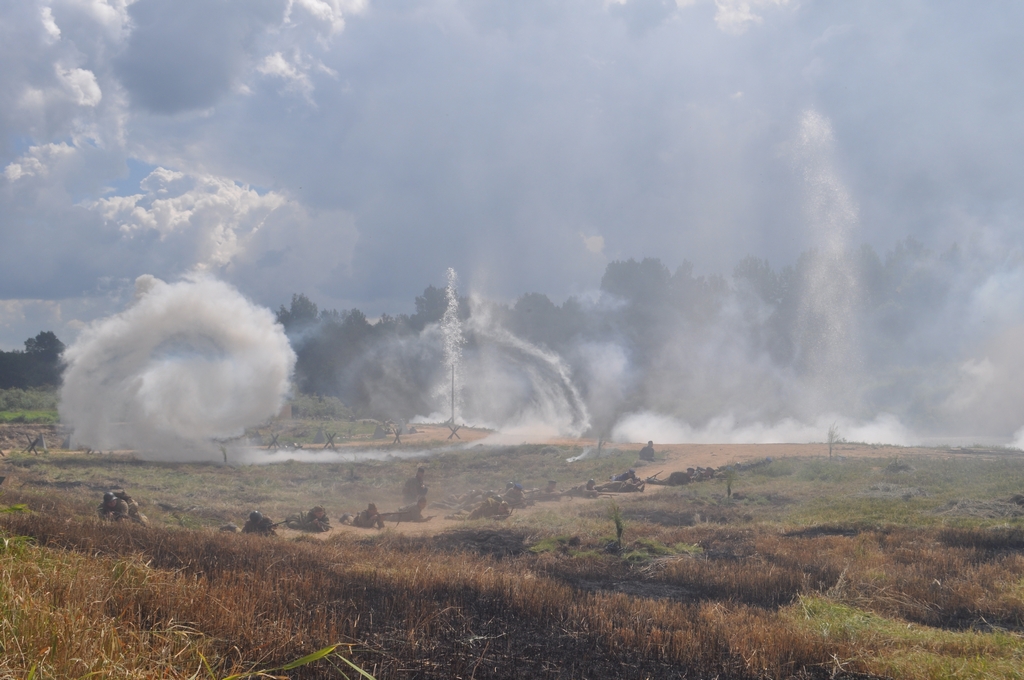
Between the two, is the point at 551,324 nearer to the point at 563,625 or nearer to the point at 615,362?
the point at 615,362

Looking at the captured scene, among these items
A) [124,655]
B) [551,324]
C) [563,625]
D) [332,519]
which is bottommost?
[332,519]

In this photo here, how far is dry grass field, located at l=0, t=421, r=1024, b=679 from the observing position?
477 centimetres

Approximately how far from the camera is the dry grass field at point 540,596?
188 inches

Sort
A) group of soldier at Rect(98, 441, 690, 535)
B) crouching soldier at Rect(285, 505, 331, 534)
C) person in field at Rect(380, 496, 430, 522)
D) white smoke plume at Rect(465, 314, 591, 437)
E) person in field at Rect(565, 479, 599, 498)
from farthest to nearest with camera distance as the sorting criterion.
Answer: white smoke plume at Rect(465, 314, 591, 437) → person in field at Rect(565, 479, 599, 498) → person in field at Rect(380, 496, 430, 522) → crouching soldier at Rect(285, 505, 331, 534) → group of soldier at Rect(98, 441, 690, 535)

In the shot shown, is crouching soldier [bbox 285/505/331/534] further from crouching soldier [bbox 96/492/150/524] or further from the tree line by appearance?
the tree line

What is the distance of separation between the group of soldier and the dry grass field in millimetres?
723

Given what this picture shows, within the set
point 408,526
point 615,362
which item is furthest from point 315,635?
A: point 615,362

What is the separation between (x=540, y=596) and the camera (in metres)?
6.78

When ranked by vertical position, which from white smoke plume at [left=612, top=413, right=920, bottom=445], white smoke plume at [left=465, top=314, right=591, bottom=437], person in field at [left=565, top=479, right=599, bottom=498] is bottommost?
person in field at [left=565, top=479, right=599, bottom=498]

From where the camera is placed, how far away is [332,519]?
58.2 ft

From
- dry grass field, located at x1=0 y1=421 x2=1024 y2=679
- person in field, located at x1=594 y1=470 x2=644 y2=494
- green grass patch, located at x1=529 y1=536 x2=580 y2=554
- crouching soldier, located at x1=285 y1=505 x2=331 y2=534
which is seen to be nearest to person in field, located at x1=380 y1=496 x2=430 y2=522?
dry grass field, located at x1=0 y1=421 x2=1024 y2=679

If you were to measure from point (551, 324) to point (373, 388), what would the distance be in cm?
2664

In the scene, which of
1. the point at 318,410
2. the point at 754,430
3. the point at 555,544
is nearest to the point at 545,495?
the point at 555,544

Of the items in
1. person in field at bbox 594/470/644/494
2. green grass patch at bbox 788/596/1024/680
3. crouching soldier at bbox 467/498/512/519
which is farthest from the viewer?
person in field at bbox 594/470/644/494
